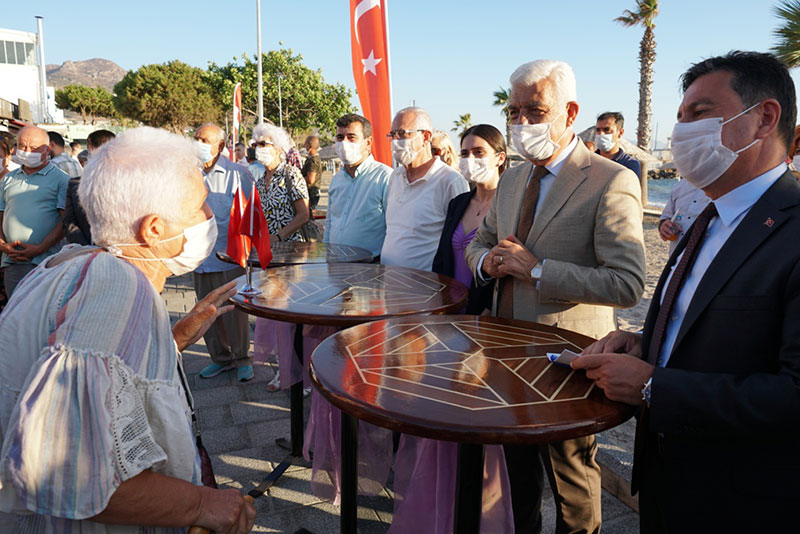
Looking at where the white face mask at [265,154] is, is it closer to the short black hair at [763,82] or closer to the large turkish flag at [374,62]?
the large turkish flag at [374,62]

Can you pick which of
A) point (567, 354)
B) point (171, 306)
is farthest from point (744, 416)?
point (171, 306)

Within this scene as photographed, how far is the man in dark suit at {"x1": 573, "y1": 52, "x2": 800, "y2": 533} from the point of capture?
1168 millimetres

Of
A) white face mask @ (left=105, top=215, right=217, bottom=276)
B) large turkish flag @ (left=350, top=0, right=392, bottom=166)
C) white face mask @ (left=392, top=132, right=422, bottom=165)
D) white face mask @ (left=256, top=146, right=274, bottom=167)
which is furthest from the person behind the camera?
large turkish flag @ (left=350, top=0, right=392, bottom=166)

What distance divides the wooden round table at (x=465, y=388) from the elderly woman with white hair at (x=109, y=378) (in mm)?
426

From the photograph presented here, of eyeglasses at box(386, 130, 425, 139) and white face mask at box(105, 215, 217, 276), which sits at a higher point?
eyeglasses at box(386, 130, 425, 139)

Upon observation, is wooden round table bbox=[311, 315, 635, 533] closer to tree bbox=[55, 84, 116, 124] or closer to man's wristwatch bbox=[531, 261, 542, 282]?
man's wristwatch bbox=[531, 261, 542, 282]

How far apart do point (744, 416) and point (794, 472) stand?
0.22m

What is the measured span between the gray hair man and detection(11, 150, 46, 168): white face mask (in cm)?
141

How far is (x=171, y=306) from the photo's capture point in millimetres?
6348

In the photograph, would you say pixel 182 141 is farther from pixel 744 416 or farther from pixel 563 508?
pixel 563 508

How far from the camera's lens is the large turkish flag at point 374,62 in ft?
16.5

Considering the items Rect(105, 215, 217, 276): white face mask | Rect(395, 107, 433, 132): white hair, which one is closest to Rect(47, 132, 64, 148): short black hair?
Rect(395, 107, 433, 132): white hair

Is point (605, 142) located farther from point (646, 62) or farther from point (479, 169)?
point (646, 62)

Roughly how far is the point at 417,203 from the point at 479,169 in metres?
0.59
